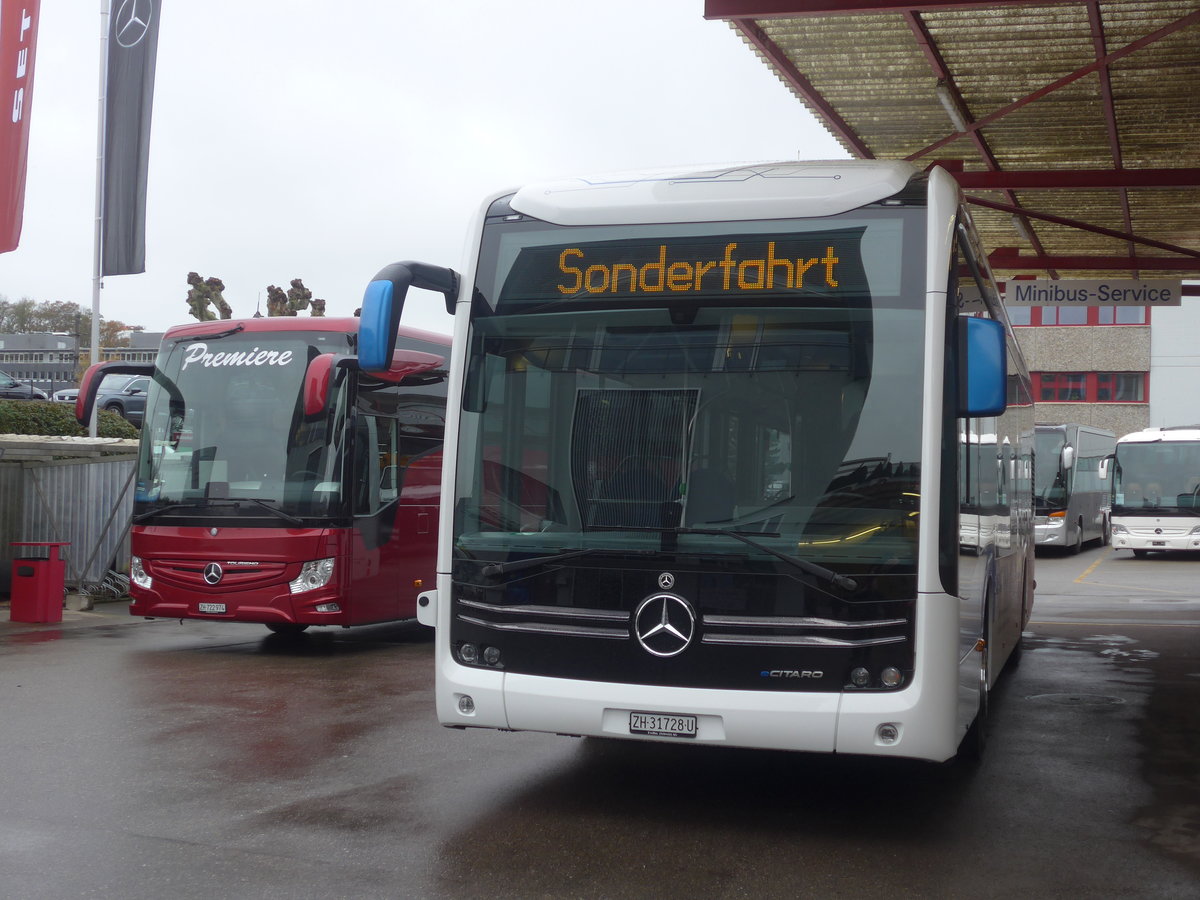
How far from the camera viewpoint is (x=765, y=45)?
41.4 feet

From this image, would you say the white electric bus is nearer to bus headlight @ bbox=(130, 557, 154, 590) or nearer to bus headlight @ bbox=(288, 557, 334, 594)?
bus headlight @ bbox=(288, 557, 334, 594)

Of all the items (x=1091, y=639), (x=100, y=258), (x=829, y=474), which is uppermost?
(x=100, y=258)

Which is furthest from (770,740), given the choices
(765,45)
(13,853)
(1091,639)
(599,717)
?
(1091,639)

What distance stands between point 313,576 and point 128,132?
1187 centimetres

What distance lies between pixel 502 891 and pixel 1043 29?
989cm

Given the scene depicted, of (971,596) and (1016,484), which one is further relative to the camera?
(1016,484)

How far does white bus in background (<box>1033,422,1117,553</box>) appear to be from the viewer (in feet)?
106

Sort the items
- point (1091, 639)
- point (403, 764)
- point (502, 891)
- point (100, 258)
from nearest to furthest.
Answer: point (502, 891)
point (403, 764)
point (1091, 639)
point (100, 258)

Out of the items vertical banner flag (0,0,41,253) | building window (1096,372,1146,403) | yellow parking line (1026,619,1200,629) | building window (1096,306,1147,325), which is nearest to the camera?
yellow parking line (1026,619,1200,629)

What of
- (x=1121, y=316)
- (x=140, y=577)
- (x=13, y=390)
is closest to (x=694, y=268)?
(x=140, y=577)

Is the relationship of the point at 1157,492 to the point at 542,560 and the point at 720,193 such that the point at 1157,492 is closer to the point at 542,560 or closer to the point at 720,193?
the point at 720,193

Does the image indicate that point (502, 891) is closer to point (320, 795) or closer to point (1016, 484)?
point (320, 795)

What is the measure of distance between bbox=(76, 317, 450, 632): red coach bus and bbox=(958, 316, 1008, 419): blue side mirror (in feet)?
22.6

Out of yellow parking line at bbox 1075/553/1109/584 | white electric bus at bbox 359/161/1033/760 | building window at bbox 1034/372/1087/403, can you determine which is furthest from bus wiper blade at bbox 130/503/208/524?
building window at bbox 1034/372/1087/403
